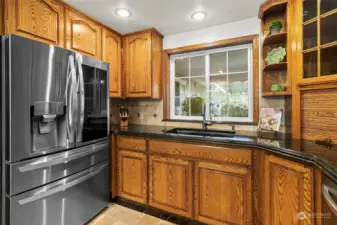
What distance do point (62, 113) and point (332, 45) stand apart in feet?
7.08

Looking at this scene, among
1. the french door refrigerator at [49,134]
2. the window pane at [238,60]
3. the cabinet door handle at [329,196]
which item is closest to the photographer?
the cabinet door handle at [329,196]

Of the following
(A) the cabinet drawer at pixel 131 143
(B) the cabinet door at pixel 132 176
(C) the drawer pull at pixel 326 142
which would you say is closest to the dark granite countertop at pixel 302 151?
(C) the drawer pull at pixel 326 142

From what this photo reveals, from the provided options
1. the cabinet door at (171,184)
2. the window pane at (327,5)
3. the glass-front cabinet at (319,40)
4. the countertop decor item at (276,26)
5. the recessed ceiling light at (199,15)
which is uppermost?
the recessed ceiling light at (199,15)

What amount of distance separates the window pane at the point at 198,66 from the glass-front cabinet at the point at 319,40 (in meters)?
1.18

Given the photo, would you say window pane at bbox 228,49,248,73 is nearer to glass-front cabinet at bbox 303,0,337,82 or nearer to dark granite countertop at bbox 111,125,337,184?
glass-front cabinet at bbox 303,0,337,82

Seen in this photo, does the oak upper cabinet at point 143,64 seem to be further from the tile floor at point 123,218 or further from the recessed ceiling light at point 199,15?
the tile floor at point 123,218

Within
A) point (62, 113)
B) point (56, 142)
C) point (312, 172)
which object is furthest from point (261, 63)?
point (56, 142)

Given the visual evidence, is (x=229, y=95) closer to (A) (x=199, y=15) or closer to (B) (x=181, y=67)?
(B) (x=181, y=67)

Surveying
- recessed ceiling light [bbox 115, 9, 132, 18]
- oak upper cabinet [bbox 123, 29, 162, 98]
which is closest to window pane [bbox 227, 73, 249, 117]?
oak upper cabinet [bbox 123, 29, 162, 98]

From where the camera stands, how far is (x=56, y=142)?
55.4 inches

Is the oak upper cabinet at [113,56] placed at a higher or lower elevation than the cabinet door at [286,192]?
higher

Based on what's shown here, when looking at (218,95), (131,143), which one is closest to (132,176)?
(131,143)

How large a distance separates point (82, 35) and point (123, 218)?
2.07 metres

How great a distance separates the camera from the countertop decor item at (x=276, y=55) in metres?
1.71
